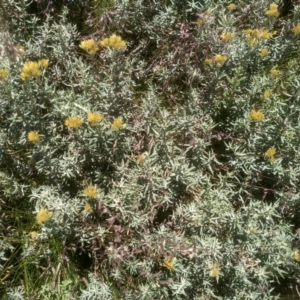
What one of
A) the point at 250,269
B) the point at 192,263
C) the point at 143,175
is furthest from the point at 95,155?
the point at 250,269

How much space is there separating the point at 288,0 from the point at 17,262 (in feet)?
8.97

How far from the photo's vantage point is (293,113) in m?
2.57

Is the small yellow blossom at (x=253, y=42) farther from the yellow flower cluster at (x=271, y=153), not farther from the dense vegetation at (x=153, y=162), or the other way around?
the yellow flower cluster at (x=271, y=153)

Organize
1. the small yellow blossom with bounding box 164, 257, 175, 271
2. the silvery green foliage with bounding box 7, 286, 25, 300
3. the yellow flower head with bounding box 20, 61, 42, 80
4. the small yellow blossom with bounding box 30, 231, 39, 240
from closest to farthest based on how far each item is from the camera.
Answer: the yellow flower head with bounding box 20, 61, 42, 80 < the small yellow blossom with bounding box 164, 257, 175, 271 < the small yellow blossom with bounding box 30, 231, 39, 240 < the silvery green foliage with bounding box 7, 286, 25, 300

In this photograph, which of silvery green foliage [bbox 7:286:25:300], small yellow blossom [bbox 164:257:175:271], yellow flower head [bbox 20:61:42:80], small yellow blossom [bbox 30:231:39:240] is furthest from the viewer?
silvery green foliage [bbox 7:286:25:300]

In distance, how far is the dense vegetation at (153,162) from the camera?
2.47m

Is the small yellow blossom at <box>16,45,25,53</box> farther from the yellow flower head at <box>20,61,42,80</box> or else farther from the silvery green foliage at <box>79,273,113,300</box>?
the silvery green foliage at <box>79,273,113,300</box>

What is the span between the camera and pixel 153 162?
2553 millimetres

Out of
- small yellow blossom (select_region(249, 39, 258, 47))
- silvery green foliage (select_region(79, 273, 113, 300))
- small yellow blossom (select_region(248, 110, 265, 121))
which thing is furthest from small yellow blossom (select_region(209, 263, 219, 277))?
small yellow blossom (select_region(249, 39, 258, 47))

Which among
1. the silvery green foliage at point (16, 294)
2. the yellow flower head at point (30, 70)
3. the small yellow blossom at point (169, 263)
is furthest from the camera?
the silvery green foliage at point (16, 294)

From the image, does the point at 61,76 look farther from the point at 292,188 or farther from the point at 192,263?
the point at 292,188

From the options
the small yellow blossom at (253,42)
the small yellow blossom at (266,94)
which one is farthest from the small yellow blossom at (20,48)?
the small yellow blossom at (266,94)

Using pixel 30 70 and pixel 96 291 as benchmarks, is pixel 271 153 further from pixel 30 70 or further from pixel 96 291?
pixel 30 70

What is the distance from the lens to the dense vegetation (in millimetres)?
2469
